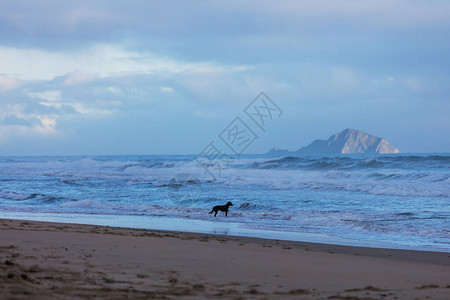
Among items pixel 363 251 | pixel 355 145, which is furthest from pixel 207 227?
pixel 355 145

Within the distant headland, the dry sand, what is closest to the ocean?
the dry sand

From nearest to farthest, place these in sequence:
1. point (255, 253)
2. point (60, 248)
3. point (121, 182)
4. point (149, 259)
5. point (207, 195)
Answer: point (149, 259) → point (60, 248) → point (255, 253) → point (207, 195) → point (121, 182)

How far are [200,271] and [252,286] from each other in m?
0.88

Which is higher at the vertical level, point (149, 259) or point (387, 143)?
point (387, 143)

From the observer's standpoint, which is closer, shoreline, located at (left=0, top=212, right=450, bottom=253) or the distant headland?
shoreline, located at (left=0, top=212, right=450, bottom=253)

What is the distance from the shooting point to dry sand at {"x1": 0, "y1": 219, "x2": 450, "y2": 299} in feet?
15.0

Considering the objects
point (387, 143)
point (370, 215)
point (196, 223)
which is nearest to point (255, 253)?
point (196, 223)

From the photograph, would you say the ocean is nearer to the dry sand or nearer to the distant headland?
the dry sand

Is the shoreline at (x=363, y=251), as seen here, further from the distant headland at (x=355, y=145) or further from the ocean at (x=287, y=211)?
the distant headland at (x=355, y=145)

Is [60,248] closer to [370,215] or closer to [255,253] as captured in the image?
[255,253]

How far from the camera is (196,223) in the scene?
1320 cm

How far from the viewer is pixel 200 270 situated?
18.8 feet

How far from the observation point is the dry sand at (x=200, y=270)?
4562 mm

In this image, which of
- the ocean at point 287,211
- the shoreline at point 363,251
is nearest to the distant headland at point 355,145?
the ocean at point 287,211
